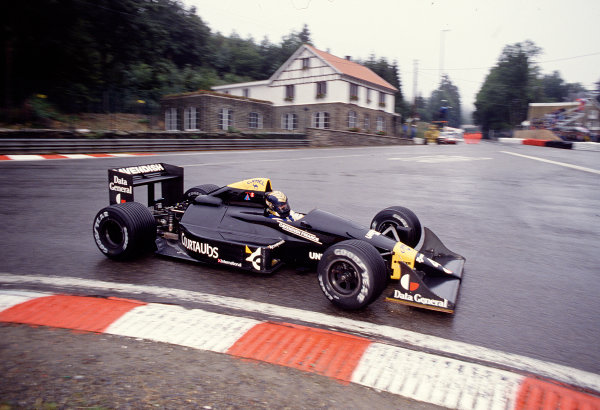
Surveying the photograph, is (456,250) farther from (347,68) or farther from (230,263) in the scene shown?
(347,68)

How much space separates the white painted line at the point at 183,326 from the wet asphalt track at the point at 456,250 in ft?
1.10

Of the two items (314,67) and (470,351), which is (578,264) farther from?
(314,67)

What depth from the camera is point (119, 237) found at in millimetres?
4383

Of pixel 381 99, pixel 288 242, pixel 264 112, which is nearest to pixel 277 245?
pixel 288 242

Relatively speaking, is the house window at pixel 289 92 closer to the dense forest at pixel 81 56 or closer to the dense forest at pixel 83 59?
the dense forest at pixel 83 59

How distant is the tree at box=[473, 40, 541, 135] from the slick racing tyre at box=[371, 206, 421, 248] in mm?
86661

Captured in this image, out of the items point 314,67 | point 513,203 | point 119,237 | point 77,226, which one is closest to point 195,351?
point 119,237

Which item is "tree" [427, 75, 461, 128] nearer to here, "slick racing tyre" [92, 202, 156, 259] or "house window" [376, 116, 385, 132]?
"house window" [376, 116, 385, 132]

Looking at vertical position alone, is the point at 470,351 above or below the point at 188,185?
below

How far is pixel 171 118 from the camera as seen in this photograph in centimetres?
3600

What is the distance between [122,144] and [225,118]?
55.4 ft

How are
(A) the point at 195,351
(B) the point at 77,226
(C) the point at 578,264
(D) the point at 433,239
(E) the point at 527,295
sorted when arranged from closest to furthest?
1. (A) the point at 195,351
2. (E) the point at 527,295
3. (D) the point at 433,239
4. (C) the point at 578,264
5. (B) the point at 77,226

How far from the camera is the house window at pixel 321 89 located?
1593 inches

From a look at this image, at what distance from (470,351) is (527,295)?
1313 mm
